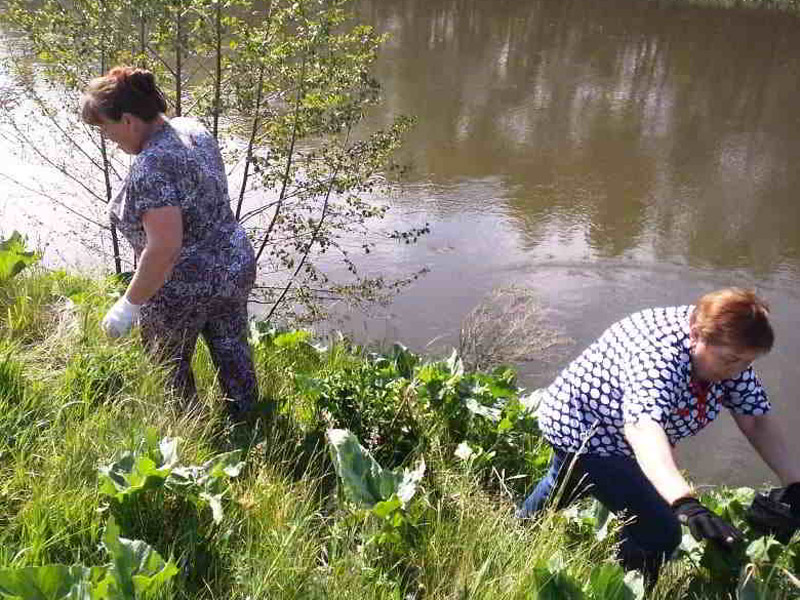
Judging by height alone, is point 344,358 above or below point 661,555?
below

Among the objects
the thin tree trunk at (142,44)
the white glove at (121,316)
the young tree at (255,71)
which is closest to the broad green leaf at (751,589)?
the white glove at (121,316)

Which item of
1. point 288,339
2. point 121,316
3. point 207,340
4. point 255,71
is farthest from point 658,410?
point 255,71

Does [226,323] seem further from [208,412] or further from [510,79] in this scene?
[510,79]

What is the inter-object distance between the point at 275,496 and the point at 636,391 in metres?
1.23

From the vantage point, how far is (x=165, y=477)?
2303 mm

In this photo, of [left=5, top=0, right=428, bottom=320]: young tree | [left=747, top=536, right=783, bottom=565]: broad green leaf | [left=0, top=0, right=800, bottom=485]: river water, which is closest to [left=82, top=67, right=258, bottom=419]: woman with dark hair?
[left=747, top=536, right=783, bottom=565]: broad green leaf

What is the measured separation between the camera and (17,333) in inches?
142

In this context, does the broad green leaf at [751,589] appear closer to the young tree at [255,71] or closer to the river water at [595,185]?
the river water at [595,185]

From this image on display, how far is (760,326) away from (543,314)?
5.43m

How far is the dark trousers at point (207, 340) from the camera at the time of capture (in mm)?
3158

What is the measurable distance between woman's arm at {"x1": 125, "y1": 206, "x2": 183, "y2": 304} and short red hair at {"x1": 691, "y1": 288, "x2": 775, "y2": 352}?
1806mm

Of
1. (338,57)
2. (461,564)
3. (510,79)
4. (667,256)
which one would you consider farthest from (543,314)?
(510,79)

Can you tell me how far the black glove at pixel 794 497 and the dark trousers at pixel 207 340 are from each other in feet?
6.91

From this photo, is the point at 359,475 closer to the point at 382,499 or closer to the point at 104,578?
the point at 382,499
